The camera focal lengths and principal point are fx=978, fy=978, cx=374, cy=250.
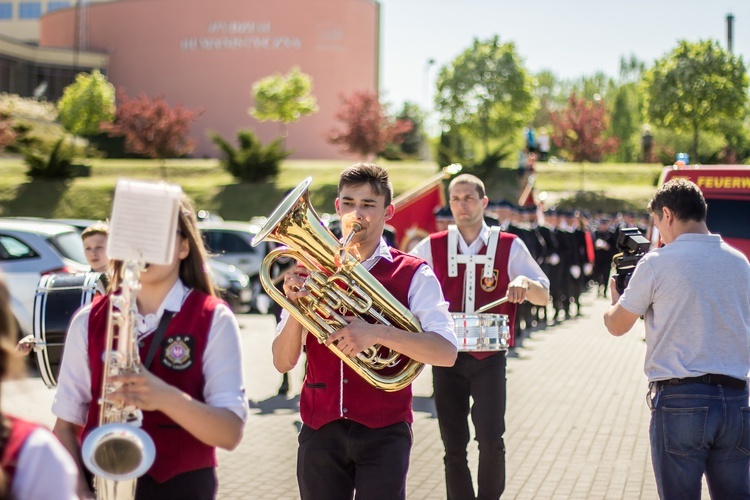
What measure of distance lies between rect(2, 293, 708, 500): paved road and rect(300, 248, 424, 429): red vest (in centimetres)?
145

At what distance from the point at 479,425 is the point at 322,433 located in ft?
5.83

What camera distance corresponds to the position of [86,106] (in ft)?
169

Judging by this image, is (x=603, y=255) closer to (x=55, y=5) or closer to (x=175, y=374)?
(x=175, y=374)

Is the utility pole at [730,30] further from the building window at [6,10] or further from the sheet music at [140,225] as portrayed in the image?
the building window at [6,10]

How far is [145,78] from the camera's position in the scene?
63031mm

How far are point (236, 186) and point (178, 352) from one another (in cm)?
3977

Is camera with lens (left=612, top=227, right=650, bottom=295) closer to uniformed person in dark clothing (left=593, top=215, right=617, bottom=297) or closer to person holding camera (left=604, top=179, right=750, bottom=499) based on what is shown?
person holding camera (left=604, top=179, right=750, bottom=499)

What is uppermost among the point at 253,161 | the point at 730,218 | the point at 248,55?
the point at 248,55

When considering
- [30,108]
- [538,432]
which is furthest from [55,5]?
[538,432]

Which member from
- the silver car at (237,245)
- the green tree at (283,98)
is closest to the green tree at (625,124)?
the green tree at (283,98)

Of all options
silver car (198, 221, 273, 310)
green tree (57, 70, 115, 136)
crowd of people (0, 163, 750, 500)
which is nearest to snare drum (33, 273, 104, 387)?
crowd of people (0, 163, 750, 500)

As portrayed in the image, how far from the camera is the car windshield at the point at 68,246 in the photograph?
40.0 ft

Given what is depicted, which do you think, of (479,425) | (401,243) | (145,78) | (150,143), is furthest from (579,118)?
(479,425)

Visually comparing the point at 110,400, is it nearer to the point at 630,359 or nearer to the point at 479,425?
the point at 479,425
